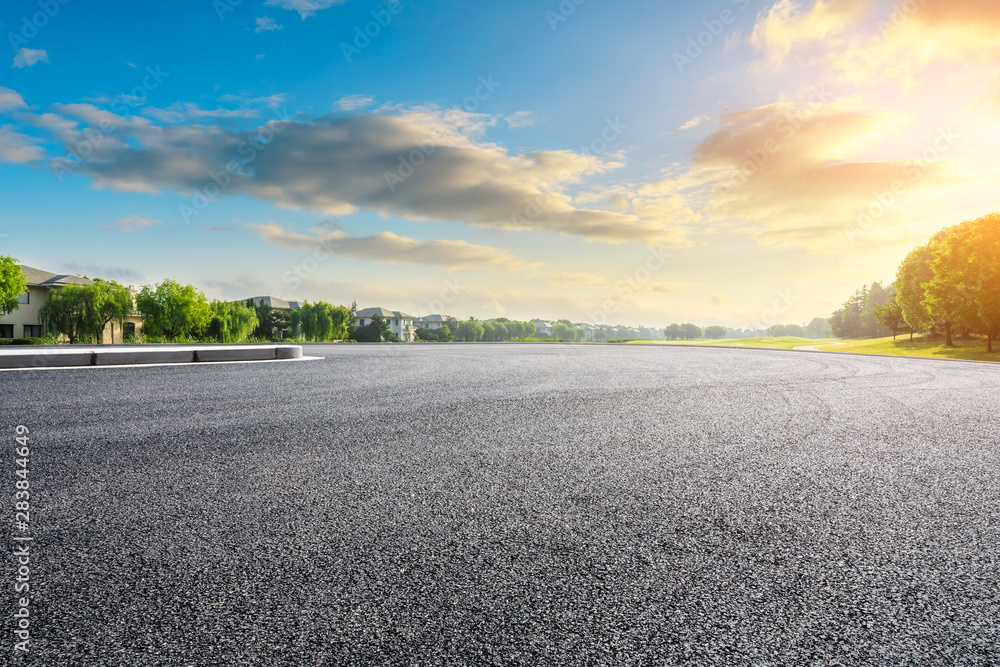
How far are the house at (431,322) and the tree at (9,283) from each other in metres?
91.8

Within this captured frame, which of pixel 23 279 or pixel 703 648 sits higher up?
pixel 23 279

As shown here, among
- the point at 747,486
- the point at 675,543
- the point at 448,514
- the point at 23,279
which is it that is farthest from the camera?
the point at 23,279

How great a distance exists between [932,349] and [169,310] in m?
70.0

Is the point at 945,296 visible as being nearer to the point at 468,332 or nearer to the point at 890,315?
the point at 890,315

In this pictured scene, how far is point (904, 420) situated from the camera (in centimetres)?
768

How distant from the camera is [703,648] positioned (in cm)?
221

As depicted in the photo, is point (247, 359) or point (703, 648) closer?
point (703, 648)

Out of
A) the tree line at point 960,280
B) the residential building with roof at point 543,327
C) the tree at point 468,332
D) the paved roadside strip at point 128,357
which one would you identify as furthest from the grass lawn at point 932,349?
the residential building with roof at point 543,327

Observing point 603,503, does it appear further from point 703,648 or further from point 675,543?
point 703,648

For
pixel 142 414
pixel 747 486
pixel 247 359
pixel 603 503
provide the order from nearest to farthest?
pixel 603 503 → pixel 747 486 → pixel 142 414 → pixel 247 359

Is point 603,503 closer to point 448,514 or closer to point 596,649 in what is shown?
point 448,514

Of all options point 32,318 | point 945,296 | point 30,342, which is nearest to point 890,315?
point 945,296

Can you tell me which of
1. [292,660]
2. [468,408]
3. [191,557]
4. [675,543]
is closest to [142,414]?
[468,408]

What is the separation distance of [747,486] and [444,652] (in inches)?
130
